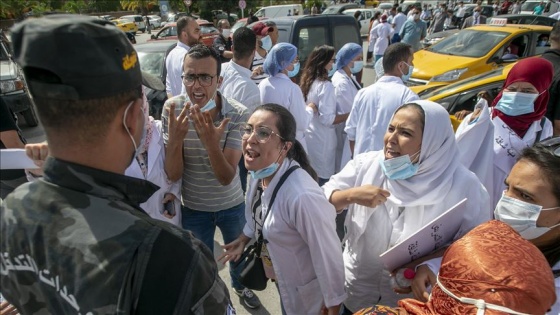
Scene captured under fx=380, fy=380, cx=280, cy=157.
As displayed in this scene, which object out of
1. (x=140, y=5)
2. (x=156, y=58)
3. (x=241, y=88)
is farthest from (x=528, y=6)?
(x=140, y=5)

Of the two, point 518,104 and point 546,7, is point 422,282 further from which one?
point 546,7

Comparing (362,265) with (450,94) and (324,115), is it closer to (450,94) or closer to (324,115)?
(324,115)

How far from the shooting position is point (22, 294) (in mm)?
1037

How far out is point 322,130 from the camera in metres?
4.32

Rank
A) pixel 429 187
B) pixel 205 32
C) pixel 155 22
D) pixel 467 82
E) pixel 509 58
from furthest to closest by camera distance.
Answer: pixel 155 22 < pixel 205 32 < pixel 509 58 < pixel 467 82 < pixel 429 187

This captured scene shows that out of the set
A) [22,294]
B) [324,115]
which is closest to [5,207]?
[22,294]

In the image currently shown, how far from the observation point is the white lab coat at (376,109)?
3551 millimetres

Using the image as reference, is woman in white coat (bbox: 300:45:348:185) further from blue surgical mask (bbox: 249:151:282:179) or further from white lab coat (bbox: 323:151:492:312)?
blue surgical mask (bbox: 249:151:282:179)

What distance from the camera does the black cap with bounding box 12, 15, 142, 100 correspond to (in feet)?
2.90

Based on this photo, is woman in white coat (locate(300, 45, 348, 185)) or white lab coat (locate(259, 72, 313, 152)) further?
woman in white coat (locate(300, 45, 348, 185))

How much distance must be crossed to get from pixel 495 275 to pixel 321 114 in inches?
128

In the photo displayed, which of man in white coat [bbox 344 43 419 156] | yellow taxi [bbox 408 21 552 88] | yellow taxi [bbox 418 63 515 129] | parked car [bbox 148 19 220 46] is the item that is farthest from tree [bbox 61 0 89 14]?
man in white coat [bbox 344 43 419 156]

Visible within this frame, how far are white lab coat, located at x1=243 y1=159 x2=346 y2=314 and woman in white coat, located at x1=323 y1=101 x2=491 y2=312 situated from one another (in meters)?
0.17

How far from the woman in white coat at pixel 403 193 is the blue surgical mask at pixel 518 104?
1.22m
